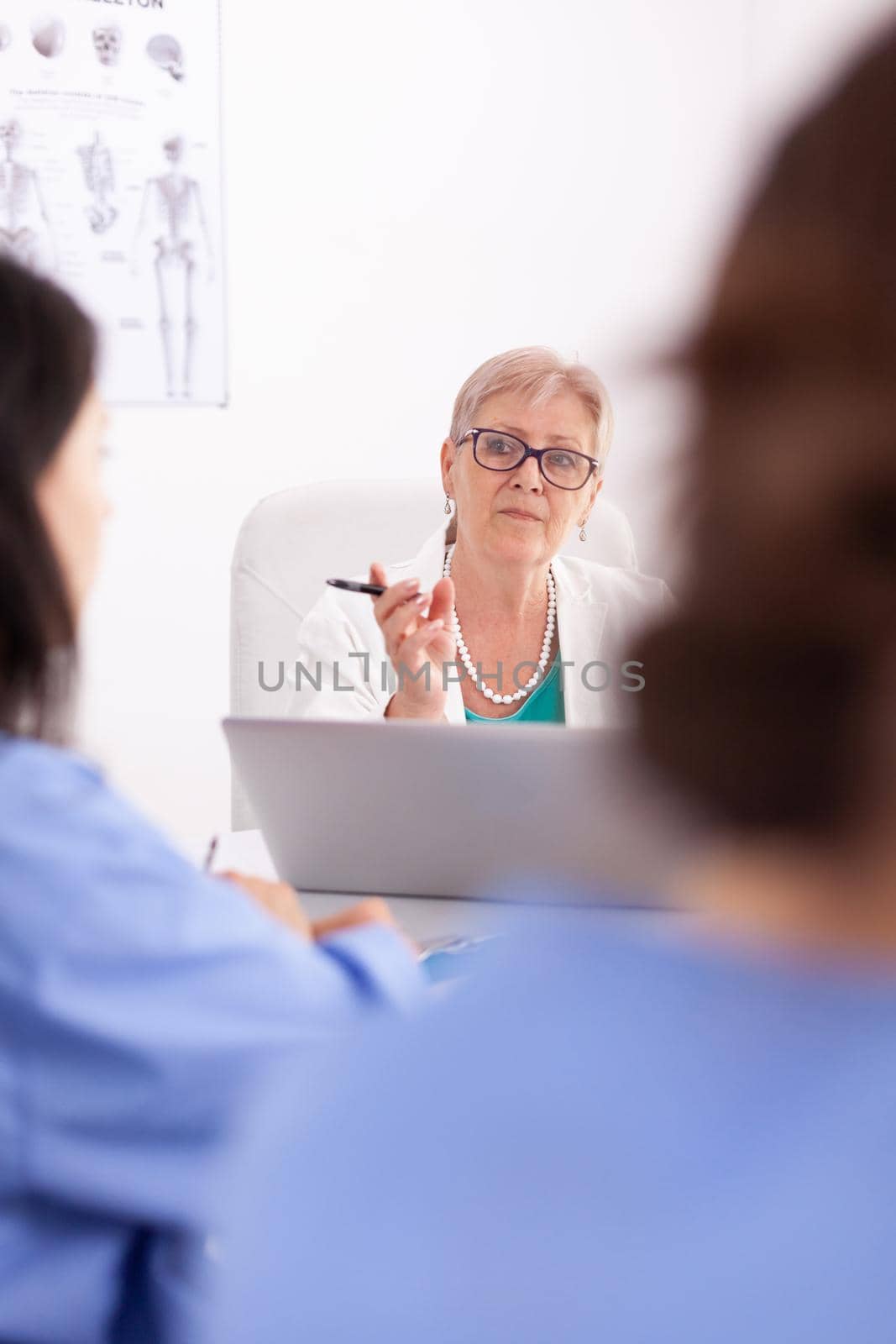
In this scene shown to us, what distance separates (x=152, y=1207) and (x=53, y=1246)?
0.06 meters

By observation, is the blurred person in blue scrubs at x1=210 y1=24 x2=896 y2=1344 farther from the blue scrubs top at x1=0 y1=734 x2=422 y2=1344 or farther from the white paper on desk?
the white paper on desk

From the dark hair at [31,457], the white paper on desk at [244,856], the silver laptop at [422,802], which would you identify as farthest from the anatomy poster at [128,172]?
the dark hair at [31,457]

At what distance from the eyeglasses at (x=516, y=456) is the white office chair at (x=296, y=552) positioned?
0.44 feet

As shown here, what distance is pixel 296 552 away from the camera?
2053 mm

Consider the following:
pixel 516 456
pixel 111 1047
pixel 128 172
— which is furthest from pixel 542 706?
pixel 128 172

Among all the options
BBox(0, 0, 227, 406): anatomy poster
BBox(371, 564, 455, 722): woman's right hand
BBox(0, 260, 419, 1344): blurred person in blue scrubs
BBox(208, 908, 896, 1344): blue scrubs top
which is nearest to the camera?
BBox(208, 908, 896, 1344): blue scrubs top

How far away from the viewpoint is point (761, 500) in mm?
350

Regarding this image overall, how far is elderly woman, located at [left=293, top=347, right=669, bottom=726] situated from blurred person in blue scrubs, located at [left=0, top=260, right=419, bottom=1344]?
1.07 meters

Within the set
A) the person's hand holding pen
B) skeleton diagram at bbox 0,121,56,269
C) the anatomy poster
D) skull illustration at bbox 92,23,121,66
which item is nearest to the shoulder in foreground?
the person's hand holding pen

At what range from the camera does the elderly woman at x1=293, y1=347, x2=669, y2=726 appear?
1893 mm

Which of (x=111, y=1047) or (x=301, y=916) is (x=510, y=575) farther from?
(x=111, y=1047)

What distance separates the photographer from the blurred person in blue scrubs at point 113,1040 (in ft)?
2.24

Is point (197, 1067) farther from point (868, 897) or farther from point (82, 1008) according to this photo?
point (868, 897)

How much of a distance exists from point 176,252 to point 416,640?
160cm
